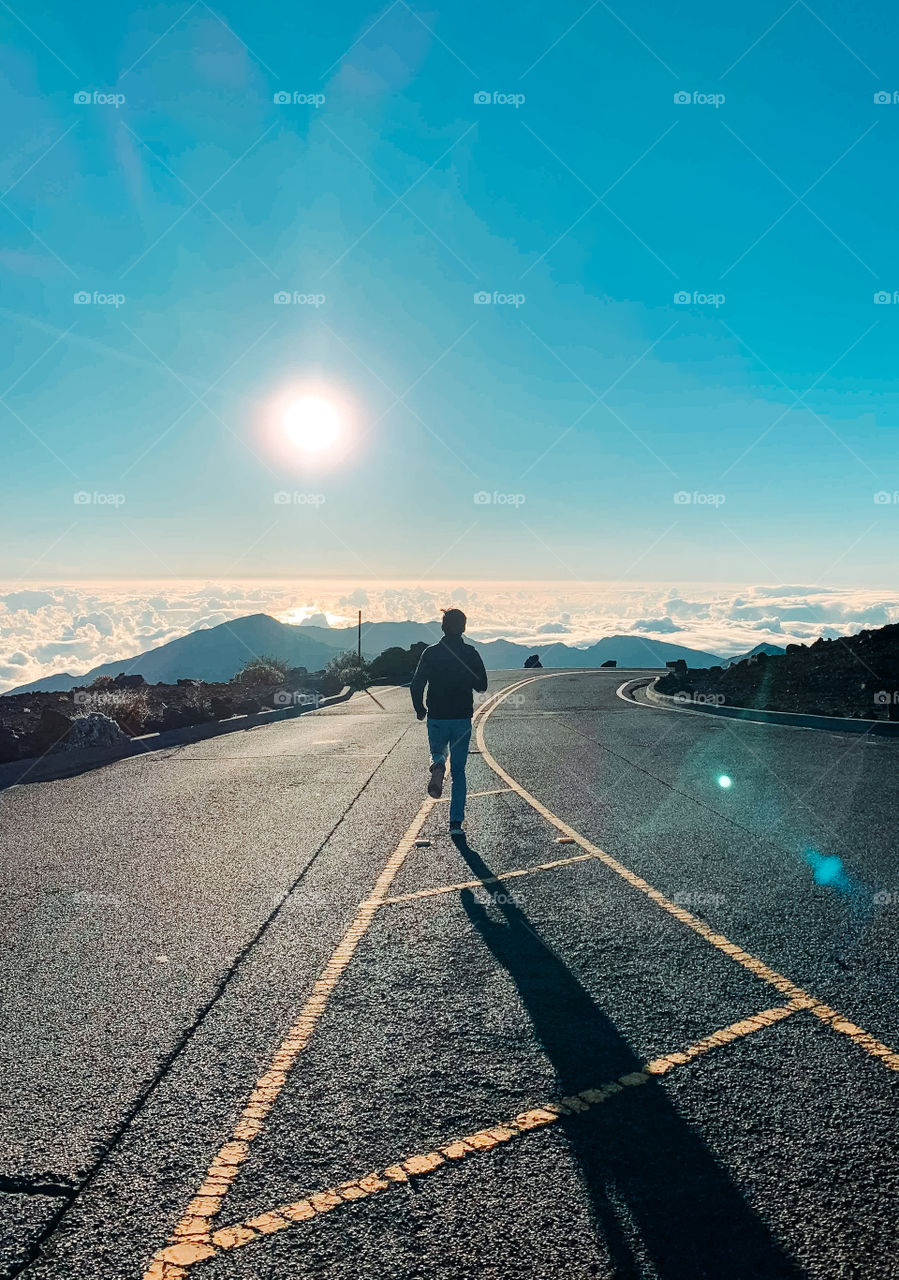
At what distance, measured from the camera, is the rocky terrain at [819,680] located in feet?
62.8

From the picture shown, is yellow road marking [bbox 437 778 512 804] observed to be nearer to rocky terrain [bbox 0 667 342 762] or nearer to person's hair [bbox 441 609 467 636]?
person's hair [bbox 441 609 467 636]

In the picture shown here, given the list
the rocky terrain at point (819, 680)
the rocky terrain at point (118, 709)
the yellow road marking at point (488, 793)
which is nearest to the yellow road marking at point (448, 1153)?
the yellow road marking at point (488, 793)

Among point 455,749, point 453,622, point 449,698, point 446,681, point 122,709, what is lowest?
point 122,709

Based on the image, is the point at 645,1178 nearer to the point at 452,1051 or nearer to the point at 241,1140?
the point at 452,1051

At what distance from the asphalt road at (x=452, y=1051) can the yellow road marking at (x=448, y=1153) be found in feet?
0.04

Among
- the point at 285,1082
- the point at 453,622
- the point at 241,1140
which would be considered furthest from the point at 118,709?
the point at 241,1140

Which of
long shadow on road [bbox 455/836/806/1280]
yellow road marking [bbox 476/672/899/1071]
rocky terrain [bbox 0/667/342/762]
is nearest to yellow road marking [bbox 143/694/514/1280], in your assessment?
long shadow on road [bbox 455/836/806/1280]

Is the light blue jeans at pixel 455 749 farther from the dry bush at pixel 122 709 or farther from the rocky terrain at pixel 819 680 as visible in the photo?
the rocky terrain at pixel 819 680

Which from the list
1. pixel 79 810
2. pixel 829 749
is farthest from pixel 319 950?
pixel 829 749

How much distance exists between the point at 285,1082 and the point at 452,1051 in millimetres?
731

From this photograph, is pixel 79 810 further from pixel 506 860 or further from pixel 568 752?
pixel 568 752

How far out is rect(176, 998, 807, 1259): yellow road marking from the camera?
2.55m

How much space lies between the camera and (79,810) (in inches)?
370

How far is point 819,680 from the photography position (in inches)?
896
